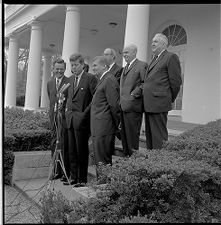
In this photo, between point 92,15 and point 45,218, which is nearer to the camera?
point 45,218

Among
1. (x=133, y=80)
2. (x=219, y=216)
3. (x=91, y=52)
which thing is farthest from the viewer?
(x=91, y=52)

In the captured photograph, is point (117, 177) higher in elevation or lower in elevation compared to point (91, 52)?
lower

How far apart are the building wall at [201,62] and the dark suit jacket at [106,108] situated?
21.8 ft

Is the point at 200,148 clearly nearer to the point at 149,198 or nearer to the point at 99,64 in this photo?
the point at 149,198

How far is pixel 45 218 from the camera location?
2.93m

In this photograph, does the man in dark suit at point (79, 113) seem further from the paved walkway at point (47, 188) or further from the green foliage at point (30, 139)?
the green foliage at point (30, 139)

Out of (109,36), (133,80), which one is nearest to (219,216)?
(133,80)

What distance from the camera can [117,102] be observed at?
14.4 ft

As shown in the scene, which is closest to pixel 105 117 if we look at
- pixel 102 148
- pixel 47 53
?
pixel 102 148

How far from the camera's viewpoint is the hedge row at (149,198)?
113 inches

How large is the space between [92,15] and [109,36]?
3.79 m

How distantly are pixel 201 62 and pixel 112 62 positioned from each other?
690cm

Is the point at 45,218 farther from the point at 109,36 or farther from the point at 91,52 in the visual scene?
the point at 91,52

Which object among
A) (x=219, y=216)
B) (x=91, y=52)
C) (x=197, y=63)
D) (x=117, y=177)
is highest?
(x=91, y=52)
